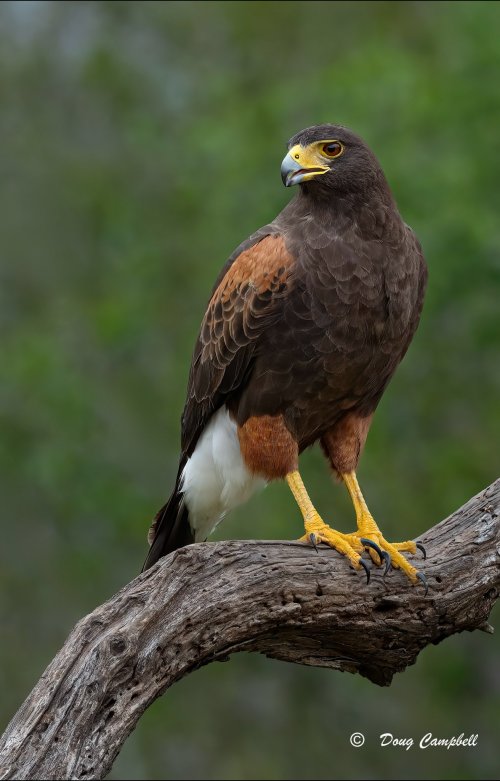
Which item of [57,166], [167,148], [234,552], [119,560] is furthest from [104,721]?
[57,166]

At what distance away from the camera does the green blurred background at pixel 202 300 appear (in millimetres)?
9023

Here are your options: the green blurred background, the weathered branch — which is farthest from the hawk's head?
the green blurred background

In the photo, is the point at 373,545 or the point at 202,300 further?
the point at 202,300

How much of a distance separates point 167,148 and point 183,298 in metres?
1.81

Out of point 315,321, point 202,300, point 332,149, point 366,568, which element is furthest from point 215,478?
point 202,300

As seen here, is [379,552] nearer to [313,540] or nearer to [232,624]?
[313,540]

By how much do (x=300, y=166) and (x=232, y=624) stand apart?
216 cm

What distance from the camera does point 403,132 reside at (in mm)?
9055

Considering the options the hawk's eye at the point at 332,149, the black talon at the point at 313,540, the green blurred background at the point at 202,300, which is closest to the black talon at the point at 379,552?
the black talon at the point at 313,540

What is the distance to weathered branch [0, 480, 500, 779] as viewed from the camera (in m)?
4.22

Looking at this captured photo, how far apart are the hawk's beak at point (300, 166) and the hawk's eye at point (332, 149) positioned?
2.5 inches

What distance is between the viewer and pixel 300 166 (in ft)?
18.6

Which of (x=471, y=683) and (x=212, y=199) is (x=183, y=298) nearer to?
(x=212, y=199)

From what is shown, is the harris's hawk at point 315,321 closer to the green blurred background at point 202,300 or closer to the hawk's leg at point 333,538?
the hawk's leg at point 333,538
